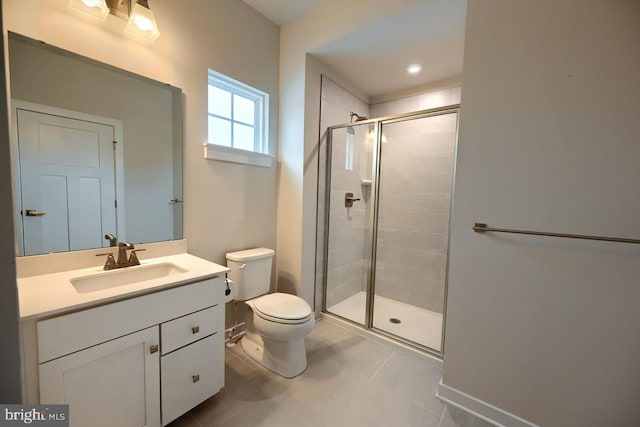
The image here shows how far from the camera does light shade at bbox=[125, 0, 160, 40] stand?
4.72 ft

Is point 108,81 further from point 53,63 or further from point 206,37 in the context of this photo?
point 206,37

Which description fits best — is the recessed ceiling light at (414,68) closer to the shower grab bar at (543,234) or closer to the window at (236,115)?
the window at (236,115)

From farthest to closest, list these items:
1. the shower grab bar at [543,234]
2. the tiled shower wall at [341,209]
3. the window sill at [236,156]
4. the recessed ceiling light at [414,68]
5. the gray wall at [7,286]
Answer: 1. the tiled shower wall at [341,209]
2. the recessed ceiling light at [414,68]
3. the window sill at [236,156]
4. the shower grab bar at [543,234]
5. the gray wall at [7,286]

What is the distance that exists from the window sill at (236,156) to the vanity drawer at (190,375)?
118 cm

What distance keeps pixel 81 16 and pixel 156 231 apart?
3.81 ft

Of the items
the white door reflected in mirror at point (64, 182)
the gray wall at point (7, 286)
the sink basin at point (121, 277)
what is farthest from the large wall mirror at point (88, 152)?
the gray wall at point (7, 286)

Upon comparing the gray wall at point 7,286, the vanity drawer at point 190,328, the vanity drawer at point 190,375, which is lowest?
the vanity drawer at point 190,375

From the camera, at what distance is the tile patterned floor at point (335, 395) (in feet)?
4.70

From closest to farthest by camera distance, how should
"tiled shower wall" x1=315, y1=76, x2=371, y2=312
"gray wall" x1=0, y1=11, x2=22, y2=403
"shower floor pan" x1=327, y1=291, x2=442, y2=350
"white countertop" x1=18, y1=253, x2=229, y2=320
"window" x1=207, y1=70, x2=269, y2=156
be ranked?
1. "gray wall" x1=0, y1=11, x2=22, y2=403
2. "white countertop" x1=18, y1=253, x2=229, y2=320
3. "window" x1=207, y1=70, x2=269, y2=156
4. "shower floor pan" x1=327, y1=291, x2=442, y2=350
5. "tiled shower wall" x1=315, y1=76, x2=371, y2=312

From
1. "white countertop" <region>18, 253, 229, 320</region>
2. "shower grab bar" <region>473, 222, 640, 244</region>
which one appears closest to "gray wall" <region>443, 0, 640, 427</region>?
"shower grab bar" <region>473, 222, 640, 244</region>

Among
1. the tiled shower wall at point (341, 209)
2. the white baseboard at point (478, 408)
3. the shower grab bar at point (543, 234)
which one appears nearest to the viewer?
the shower grab bar at point (543, 234)

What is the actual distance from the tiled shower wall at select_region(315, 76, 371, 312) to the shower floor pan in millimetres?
123

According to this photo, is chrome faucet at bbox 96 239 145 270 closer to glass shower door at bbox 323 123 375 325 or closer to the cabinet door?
the cabinet door

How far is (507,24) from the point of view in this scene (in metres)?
1.34
